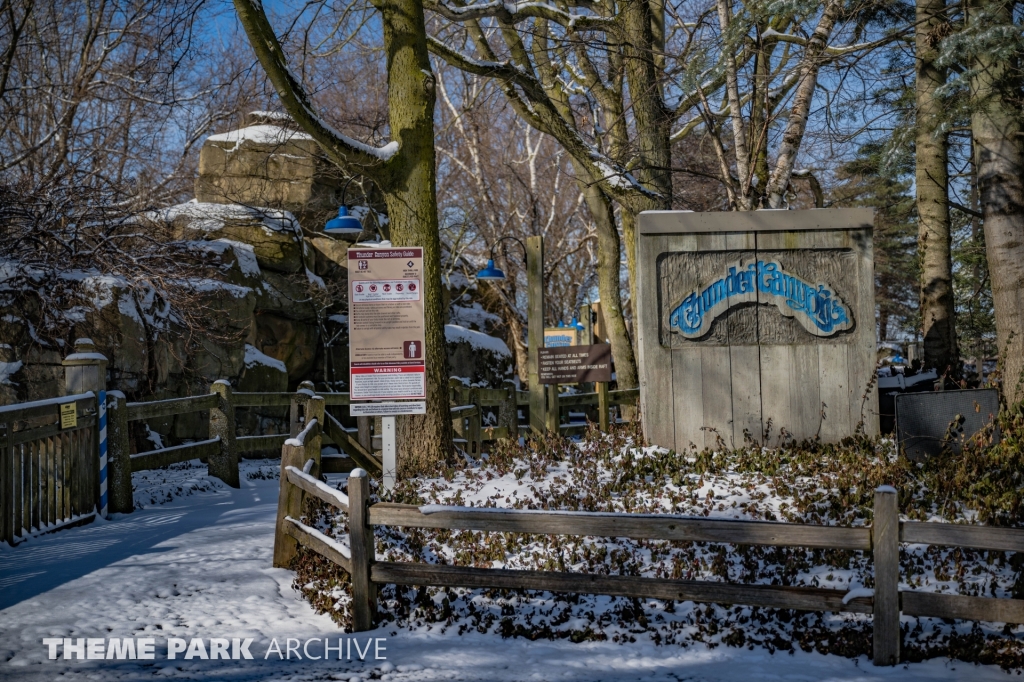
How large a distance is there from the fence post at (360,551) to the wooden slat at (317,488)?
153 millimetres

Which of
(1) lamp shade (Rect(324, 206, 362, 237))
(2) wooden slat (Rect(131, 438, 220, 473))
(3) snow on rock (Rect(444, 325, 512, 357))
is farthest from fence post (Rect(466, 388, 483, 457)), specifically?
(3) snow on rock (Rect(444, 325, 512, 357))

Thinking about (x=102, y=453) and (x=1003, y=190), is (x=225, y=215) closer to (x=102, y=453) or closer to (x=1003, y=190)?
(x=102, y=453)

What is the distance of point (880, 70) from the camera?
41.3 feet

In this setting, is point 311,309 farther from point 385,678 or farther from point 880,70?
point 385,678

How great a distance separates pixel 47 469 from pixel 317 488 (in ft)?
10.4

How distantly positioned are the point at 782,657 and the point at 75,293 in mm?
11269

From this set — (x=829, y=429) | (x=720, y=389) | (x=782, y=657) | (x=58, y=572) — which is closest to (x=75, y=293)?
(x=58, y=572)

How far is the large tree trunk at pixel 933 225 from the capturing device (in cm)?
1110

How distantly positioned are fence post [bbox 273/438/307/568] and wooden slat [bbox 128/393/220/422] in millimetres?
3178

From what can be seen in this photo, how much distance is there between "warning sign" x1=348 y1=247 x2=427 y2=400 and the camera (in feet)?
28.3

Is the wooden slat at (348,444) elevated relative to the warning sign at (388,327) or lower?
lower

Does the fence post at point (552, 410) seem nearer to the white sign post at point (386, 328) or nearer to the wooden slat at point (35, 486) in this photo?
the white sign post at point (386, 328)

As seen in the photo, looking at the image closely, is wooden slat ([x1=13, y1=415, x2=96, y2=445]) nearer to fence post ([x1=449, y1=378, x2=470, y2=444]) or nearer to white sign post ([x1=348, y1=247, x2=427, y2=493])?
white sign post ([x1=348, y1=247, x2=427, y2=493])

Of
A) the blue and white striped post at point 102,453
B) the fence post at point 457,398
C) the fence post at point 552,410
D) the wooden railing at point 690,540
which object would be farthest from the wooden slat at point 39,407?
the fence post at point 552,410
